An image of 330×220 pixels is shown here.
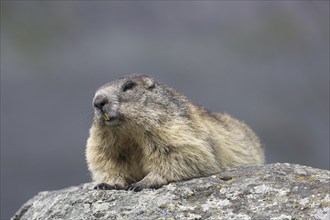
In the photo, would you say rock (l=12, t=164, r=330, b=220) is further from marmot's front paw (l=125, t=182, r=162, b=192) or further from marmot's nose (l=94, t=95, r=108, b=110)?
marmot's nose (l=94, t=95, r=108, b=110)

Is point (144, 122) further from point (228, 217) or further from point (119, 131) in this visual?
point (228, 217)

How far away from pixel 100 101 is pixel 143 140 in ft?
2.01

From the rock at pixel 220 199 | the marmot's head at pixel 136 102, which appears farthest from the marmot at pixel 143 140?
the rock at pixel 220 199

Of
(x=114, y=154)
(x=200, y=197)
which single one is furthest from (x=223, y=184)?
(x=114, y=154)

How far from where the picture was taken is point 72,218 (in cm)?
577

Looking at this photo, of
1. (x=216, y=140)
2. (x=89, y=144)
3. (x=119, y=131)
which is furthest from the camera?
(x=216, y=140)

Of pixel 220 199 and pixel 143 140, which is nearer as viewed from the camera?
pixel 220 199

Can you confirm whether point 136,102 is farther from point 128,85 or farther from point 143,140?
point 143,140

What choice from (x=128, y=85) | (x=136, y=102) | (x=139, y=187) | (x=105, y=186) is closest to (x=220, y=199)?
(x=139, y=187)

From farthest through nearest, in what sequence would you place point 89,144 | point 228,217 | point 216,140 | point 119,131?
point 216,140
point 89,144
point 119,131
point 228,217

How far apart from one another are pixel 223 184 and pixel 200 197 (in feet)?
1.06

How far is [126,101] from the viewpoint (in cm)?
684

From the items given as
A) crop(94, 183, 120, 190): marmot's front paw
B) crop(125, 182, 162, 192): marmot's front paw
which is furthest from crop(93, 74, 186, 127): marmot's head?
crop(125, 182, 162, 192): marmot's front paw

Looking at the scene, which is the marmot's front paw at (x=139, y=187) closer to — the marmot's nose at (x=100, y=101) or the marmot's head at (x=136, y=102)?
the marmot's head at (x=136, y=102)
